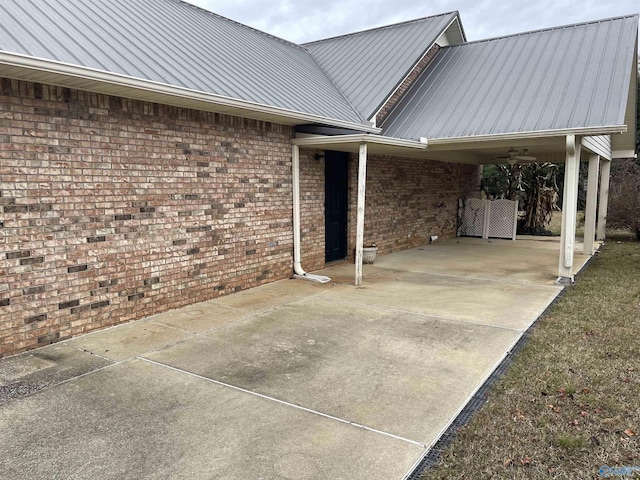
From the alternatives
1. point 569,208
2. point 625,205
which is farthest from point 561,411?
point 625,205

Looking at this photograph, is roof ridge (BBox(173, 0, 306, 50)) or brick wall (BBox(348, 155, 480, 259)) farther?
brick wall (BBox(348, 155, 480, 259))

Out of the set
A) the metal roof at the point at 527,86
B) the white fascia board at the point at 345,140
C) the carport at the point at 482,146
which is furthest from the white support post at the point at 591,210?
the white fascia board at the point at 345,140

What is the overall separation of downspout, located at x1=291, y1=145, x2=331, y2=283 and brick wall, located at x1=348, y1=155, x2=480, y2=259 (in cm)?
212

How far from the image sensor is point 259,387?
4.09 meters

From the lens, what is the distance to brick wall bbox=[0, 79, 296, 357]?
4.78m

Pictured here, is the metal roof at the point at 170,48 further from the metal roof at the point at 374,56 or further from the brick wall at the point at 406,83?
Result: the brick wall at the point at 406,83

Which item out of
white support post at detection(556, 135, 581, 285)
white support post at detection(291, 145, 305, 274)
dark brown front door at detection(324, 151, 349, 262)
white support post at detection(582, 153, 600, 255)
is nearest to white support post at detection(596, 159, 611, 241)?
white support post at detection(582, 153, 600, 255)

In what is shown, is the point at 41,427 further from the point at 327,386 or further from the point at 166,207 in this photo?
the point at 166,207

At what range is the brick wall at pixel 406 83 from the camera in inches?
430

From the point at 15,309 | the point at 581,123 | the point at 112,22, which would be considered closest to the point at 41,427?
the point at 15,309

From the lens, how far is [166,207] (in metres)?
6.23

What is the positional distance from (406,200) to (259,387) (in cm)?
908

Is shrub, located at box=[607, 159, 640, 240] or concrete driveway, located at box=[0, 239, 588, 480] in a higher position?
shrub, located at box=[607, 159, 640, 240]

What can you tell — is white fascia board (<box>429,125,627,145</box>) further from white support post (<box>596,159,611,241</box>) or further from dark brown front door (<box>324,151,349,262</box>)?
white support post (<box>596,159,611,241</box>)
